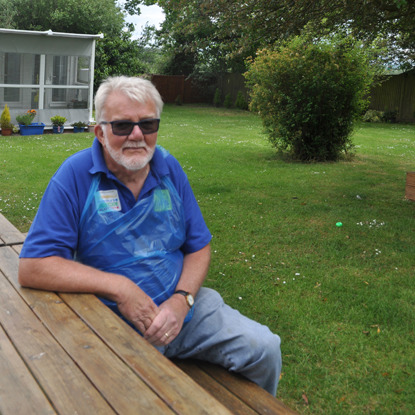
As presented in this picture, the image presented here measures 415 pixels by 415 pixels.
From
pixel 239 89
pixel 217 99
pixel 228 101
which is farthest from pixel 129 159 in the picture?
pixel 217 99

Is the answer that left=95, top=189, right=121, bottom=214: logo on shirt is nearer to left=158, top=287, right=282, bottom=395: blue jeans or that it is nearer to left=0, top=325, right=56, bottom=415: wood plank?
left=158, top=287, right=282, bottom=395: blue jeans

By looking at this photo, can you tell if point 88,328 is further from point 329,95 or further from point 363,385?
point 329,95

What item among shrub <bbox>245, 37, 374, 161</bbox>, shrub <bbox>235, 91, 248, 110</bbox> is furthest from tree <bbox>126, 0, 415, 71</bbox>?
shrub <bbox>235, 91, 248, 110</bbox>

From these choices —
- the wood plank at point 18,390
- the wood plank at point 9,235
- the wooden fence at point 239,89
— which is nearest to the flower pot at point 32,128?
the wood plank at point 9,235

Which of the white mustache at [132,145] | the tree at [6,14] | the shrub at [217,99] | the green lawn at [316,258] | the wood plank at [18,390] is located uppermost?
the tree at [6,14]

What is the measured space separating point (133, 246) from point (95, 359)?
769mm

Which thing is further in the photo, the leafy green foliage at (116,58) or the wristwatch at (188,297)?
the leafy green foliage at (116,58)

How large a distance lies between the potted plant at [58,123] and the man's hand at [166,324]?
14250mm

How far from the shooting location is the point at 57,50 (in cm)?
1597

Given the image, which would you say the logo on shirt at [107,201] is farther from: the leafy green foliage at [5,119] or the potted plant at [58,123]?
the potted plant at [58,123]

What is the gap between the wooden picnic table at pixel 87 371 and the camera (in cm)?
153

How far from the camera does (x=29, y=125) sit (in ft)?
50.1

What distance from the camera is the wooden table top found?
1519mm

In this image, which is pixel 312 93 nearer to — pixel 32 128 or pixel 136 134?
pixel 32 128
